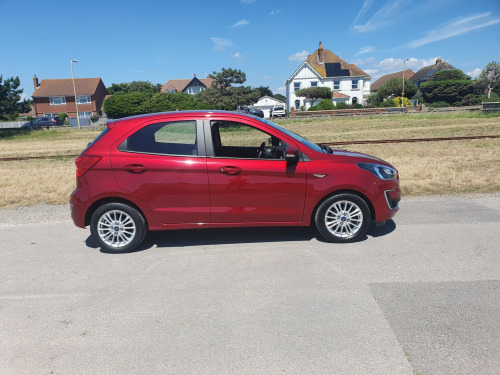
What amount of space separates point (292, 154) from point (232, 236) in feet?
5.22

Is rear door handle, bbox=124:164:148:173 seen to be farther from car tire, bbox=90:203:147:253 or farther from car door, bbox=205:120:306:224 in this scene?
car door, bbox=205:120:306:224

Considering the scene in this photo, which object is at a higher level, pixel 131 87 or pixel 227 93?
pixel 131 87

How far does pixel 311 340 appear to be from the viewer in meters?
3.13

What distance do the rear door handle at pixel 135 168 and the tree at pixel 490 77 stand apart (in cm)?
7024

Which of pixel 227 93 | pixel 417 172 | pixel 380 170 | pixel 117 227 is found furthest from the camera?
pixel 227 93

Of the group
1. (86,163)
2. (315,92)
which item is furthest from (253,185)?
(315,92)

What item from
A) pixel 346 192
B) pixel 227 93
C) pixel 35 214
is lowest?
pixel 35 214

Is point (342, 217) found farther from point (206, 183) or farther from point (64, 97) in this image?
point (64, 97)

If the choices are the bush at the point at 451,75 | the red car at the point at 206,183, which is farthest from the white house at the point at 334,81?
the red car at the point at 206,183

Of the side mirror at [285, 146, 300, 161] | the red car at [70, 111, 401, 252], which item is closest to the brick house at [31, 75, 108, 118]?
the red car at [70, 111, 401, 252]

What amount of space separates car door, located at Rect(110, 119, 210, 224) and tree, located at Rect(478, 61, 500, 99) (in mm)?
69806

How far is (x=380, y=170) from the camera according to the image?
529 centimetres

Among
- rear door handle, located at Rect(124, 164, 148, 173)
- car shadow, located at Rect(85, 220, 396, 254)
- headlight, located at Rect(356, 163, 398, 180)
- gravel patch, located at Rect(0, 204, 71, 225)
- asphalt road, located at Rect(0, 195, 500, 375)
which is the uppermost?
rear door handle, located at Rect(124, 164, 148, 173)

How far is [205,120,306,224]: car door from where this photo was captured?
195 inches
